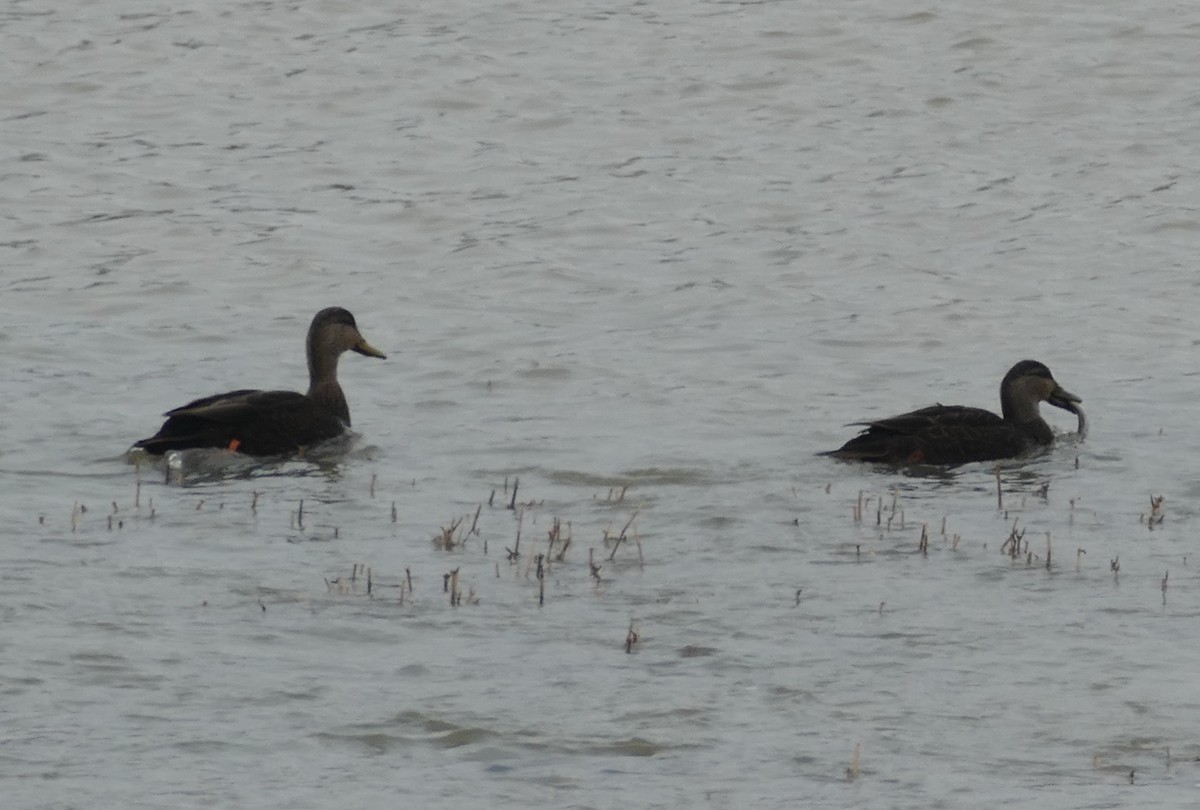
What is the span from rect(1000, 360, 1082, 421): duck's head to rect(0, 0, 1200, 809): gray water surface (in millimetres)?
392

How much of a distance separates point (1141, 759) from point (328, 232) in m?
14.1

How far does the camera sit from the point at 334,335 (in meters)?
15.4

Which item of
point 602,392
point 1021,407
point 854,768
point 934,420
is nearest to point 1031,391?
point 1021,407

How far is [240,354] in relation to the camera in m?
17.2

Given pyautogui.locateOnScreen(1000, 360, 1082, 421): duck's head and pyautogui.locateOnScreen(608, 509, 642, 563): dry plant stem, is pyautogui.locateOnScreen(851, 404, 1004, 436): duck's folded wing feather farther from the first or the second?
pyautogui.locateOnScreen(608, 509, 642, 563): dry plant stem

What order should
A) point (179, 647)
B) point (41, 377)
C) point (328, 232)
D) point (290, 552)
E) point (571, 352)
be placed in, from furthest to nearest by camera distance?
point (328, 232) < point (571, 352) < point (41, 377) < point (290, 552) < point (179, 647)

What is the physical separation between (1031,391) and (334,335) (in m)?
4.50

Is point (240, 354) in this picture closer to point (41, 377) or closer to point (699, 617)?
point (41, 377)

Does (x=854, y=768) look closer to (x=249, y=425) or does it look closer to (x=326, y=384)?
(x=249, y=425)

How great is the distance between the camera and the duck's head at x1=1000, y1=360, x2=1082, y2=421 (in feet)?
48.4

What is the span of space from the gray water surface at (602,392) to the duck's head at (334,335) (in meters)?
0.65

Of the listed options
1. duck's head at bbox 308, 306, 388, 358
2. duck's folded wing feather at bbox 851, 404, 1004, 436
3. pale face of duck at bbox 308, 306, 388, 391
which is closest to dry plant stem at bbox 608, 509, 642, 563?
duck's folded wing feather at bbox 851, 404, 1004, 436

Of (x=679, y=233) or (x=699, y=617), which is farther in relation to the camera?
(x=679, y=233)

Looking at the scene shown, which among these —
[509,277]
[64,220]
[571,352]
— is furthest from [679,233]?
[64,220]
